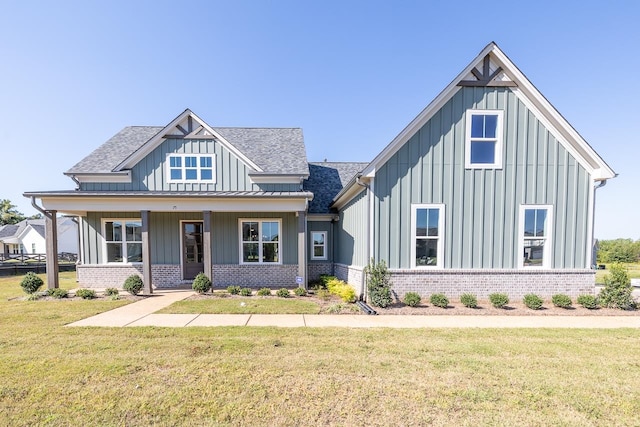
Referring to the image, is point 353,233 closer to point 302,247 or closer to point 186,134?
point 302,247

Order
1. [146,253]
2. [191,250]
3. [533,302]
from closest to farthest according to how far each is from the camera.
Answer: [533,302] → [146,253] → [191,250]

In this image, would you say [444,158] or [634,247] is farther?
[634,247]

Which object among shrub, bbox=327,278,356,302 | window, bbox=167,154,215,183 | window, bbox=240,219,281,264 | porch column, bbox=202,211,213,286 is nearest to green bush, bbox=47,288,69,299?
porch column, bbox=202,211,213,286

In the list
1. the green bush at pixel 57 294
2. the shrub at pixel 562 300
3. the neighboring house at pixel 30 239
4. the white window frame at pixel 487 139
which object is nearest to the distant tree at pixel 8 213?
the neighboring house at pixel 30 239

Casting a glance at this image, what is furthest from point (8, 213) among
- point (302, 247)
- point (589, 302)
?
point (589, 302)

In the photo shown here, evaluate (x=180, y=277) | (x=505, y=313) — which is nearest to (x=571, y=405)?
(x=505, y=313)

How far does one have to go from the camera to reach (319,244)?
43.6ft

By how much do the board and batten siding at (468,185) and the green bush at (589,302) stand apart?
1.48 metres

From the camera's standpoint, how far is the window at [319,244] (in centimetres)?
1326

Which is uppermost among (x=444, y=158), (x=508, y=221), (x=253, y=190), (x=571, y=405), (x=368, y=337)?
(x=444, y=158)

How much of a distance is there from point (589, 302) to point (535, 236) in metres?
2.24

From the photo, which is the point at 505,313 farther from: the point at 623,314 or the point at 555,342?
the point at 623,314

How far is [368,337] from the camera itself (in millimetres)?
5816

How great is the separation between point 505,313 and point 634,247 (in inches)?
1136
